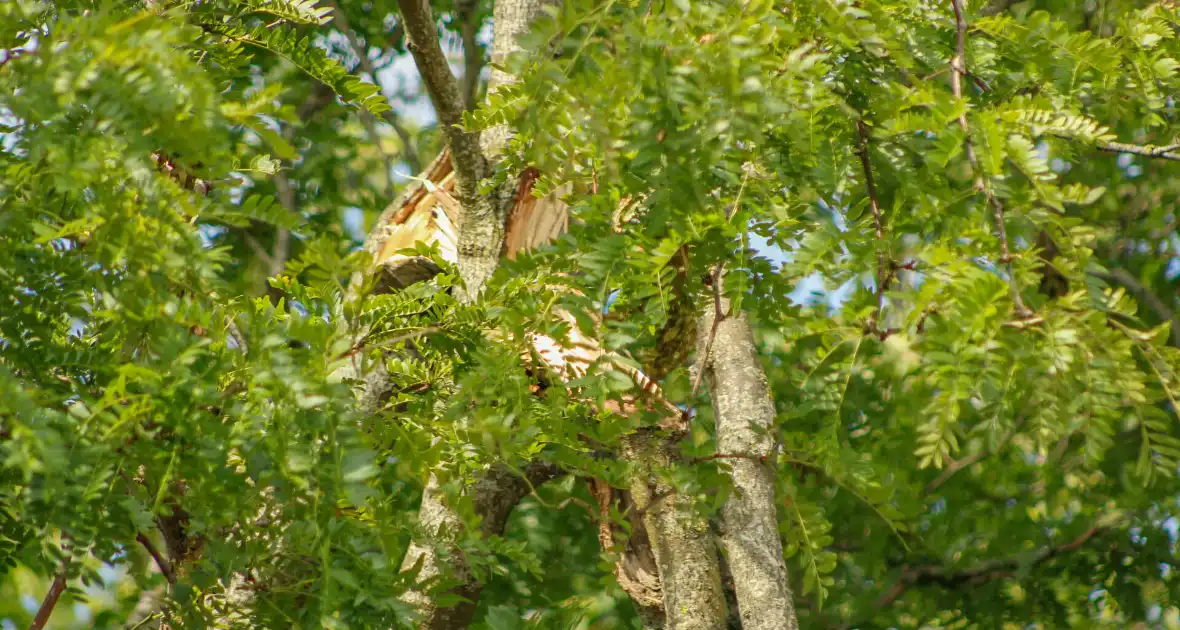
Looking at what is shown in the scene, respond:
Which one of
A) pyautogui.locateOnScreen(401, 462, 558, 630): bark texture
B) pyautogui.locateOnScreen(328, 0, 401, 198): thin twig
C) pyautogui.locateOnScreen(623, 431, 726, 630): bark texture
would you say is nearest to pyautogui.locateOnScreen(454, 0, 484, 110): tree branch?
pyautogui.locateOnScreen(328, 0, 401, 198): thin twig

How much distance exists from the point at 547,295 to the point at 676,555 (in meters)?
1.09

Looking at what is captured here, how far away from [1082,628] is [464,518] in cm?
387

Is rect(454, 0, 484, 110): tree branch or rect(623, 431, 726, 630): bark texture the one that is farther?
rect(454, 0, 484, 110): tree branch

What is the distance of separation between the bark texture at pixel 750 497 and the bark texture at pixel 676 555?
87 mm

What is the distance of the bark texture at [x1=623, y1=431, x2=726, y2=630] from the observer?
9.98 ft

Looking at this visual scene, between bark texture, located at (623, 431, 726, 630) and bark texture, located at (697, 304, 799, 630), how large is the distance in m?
→ 0.09

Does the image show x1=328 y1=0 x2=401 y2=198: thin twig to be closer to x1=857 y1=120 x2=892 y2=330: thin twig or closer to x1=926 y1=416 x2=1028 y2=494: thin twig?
x1=926 y1=416 x2=1028 y2=494: thin twig

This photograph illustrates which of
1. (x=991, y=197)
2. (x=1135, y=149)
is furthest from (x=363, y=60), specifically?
(x=991, y=197)

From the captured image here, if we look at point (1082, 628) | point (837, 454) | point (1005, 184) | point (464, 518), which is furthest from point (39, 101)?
point (1082, 628)

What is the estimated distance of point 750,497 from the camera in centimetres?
310

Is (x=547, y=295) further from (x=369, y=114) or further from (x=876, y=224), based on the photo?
(x=369, y=114)

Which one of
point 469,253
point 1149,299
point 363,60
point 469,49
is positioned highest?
point 469,49

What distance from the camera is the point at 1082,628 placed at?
5.01 meters

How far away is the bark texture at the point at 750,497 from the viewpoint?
9.72ft
